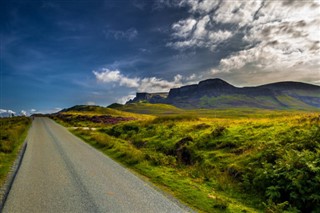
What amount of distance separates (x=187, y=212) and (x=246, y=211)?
2.34m

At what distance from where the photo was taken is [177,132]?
29.1 metres

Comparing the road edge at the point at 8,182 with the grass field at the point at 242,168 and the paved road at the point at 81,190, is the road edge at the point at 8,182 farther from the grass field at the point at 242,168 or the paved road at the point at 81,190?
the grass field at the point at 242,168

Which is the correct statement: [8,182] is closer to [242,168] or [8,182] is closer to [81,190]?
[81,190]

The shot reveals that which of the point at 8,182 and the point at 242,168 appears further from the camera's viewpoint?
the point at 242,168

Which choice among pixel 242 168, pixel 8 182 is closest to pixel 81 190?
pixel 8 182

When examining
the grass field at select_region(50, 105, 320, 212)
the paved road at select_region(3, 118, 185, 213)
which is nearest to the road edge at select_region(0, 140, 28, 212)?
the paved road at select_region(3, 118, 185, 213)

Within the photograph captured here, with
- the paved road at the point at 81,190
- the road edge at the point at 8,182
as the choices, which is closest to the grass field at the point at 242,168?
the paved road at the point at 81,190

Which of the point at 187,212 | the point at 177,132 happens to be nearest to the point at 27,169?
the point at 187,212

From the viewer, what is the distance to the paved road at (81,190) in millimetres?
9383

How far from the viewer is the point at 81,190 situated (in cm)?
1138

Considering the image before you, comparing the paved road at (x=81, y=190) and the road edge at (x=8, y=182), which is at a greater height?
the road edge at (x=8, y=182)

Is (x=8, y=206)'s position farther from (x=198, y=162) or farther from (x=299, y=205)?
(x=198, y=162)

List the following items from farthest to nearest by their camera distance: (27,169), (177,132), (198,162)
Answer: (177,132), (198,162), (27,169)

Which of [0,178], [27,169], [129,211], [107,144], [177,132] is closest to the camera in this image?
[129,211]
